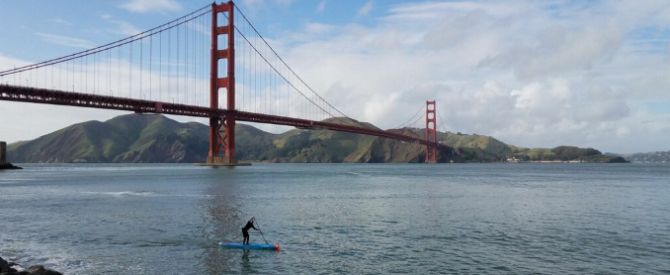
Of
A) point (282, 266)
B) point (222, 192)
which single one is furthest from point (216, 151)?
point (282, 266)

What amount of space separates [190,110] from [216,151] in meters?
22.7

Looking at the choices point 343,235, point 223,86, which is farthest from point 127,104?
point 343,235

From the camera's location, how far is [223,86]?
121 metres

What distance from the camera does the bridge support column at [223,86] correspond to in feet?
387

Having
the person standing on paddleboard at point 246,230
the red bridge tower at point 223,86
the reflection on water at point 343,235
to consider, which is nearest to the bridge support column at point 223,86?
the red bridge tower at point 223,86

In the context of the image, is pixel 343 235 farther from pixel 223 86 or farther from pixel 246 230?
pixel 223 86

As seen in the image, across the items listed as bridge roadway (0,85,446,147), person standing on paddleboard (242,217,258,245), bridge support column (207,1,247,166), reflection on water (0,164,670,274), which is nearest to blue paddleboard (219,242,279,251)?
person standing on paddleboard (242,217,258,245)

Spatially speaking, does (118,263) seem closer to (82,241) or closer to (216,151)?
(82,241)

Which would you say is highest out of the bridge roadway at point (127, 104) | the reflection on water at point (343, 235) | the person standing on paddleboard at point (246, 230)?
the bridge roadway at point (127, 104)

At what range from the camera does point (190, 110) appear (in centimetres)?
10769

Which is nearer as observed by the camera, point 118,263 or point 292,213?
point 118,263

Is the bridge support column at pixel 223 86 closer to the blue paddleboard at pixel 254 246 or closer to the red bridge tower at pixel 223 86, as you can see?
the red bridge tower at pixel 223 86

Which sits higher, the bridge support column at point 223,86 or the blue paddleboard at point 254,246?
the bridge support column at point 223,86

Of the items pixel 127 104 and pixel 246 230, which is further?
pixel 127 104
